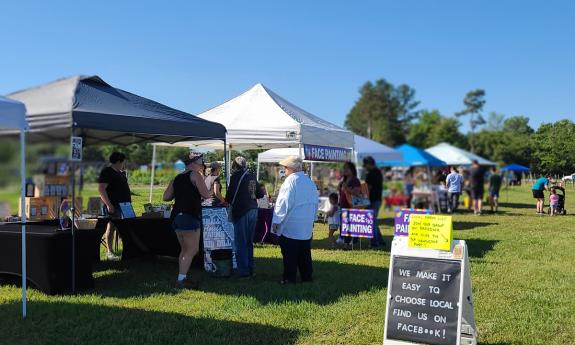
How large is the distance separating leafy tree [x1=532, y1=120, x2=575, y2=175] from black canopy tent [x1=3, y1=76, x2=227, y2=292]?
4.40 metres

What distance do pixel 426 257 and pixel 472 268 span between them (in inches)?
157

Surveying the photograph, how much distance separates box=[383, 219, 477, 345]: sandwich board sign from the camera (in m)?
4.37

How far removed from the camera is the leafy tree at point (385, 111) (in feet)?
8.29

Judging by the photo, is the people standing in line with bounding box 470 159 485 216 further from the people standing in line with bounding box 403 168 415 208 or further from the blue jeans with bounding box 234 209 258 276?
the blue jeans with bounding box 234 209 258 276

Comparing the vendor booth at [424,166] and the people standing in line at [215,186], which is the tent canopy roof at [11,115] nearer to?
the people standing in line at [215,186]

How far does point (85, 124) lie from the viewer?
231 inches

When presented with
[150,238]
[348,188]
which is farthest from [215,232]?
[348,188]

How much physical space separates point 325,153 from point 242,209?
14.7 ft

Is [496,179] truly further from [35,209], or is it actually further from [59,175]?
[35,209]

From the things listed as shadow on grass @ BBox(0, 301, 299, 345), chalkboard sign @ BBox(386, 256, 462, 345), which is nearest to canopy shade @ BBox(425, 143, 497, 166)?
chalkboard sign @ BBox(386, 256, 462, 345)

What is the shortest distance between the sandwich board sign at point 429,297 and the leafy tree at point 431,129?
78.8 inches

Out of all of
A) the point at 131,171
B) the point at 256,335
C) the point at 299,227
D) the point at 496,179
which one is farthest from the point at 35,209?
the point at 496,179

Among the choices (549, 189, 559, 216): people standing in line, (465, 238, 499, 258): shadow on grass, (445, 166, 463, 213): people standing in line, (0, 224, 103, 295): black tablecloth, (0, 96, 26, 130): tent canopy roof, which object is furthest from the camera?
(465, 238, 499, 258): shadow on grass

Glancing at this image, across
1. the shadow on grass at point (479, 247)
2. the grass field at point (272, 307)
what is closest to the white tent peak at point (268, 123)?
the grass field at point (272, 307)
